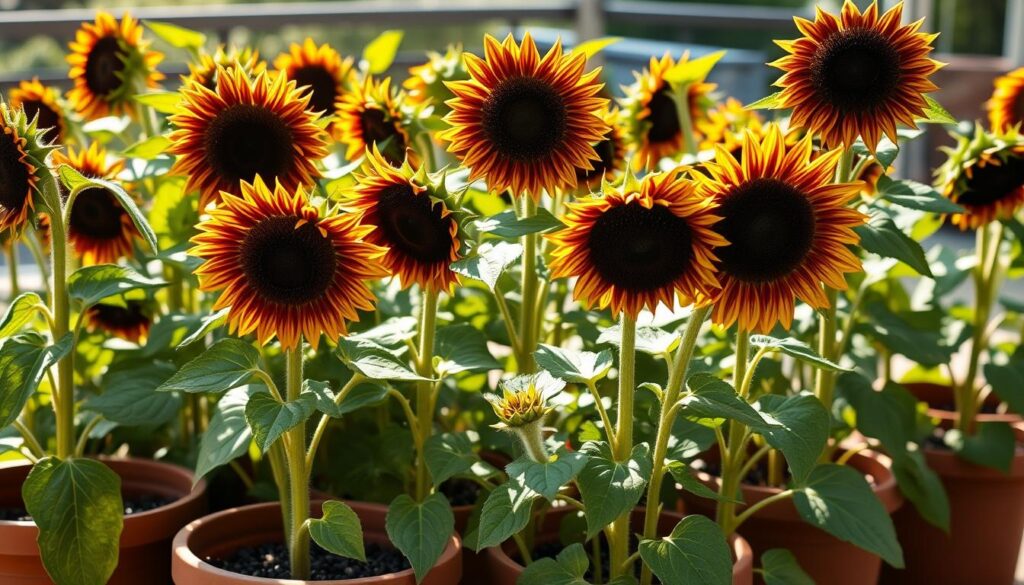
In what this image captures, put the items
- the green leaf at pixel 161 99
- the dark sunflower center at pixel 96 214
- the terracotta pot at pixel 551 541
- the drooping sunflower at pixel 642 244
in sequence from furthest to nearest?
1. the dark sunflower center at pixel 96 214
2. the green leaf at pixel 161 99
3. the terracotta pot at pixel 551 541
4. the drooping sunflower at pixel 642 244

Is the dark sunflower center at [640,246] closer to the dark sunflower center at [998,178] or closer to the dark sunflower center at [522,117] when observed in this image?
the dark sunflower center at [522,117]

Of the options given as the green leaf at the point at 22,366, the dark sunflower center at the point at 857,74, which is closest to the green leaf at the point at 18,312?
the green leaf at the point at 22,366

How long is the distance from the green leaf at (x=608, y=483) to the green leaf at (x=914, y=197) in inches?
15.4

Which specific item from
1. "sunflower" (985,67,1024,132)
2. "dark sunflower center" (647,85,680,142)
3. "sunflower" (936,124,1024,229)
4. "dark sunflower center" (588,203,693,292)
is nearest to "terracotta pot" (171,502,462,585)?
"dark sunflower center" (588,203,693,292)

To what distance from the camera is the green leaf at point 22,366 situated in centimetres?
123

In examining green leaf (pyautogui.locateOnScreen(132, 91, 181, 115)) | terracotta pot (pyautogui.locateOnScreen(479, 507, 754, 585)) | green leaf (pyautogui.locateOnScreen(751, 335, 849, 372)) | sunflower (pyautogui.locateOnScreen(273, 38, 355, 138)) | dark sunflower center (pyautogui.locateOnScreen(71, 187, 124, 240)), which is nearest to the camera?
green leaf (pyautogui.locateOnScreen(751, 335, 849, 372))

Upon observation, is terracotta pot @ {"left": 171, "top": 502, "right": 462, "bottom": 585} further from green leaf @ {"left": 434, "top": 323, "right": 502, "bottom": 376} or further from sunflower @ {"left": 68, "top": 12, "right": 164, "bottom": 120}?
sunflower @ {"left": 68, "top": 12, "right": 164, "bottom": 120}

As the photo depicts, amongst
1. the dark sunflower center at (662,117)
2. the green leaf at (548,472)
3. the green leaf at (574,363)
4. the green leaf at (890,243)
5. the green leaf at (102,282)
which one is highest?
the dark sunflower center at (662,117)

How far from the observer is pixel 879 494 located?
155 centimetres

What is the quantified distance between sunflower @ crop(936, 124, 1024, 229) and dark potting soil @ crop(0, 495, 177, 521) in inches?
38.0

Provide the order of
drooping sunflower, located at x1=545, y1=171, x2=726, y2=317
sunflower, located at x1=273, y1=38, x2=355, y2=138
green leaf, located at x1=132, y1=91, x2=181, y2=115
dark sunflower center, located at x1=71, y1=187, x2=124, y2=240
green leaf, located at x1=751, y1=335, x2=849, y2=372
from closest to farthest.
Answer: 1. drooping sunflower, located at x1=545, y1=171, x2=726, y2=317
2. green leaf, located at x1=751, y1=335, x2=849, y2=372
3. green leaf, located at x1=132, y1=91, x2=181, y2=115
4. dark sunflower center, located at x1=71, y1=187, x2=124, y2=240
5. sunflower, located at x1=273, y1=38, x2=355, y2=138

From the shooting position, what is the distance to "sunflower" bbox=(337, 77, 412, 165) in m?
1.48

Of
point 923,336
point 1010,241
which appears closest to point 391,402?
point 923,336

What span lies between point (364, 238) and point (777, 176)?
0.37 meters
